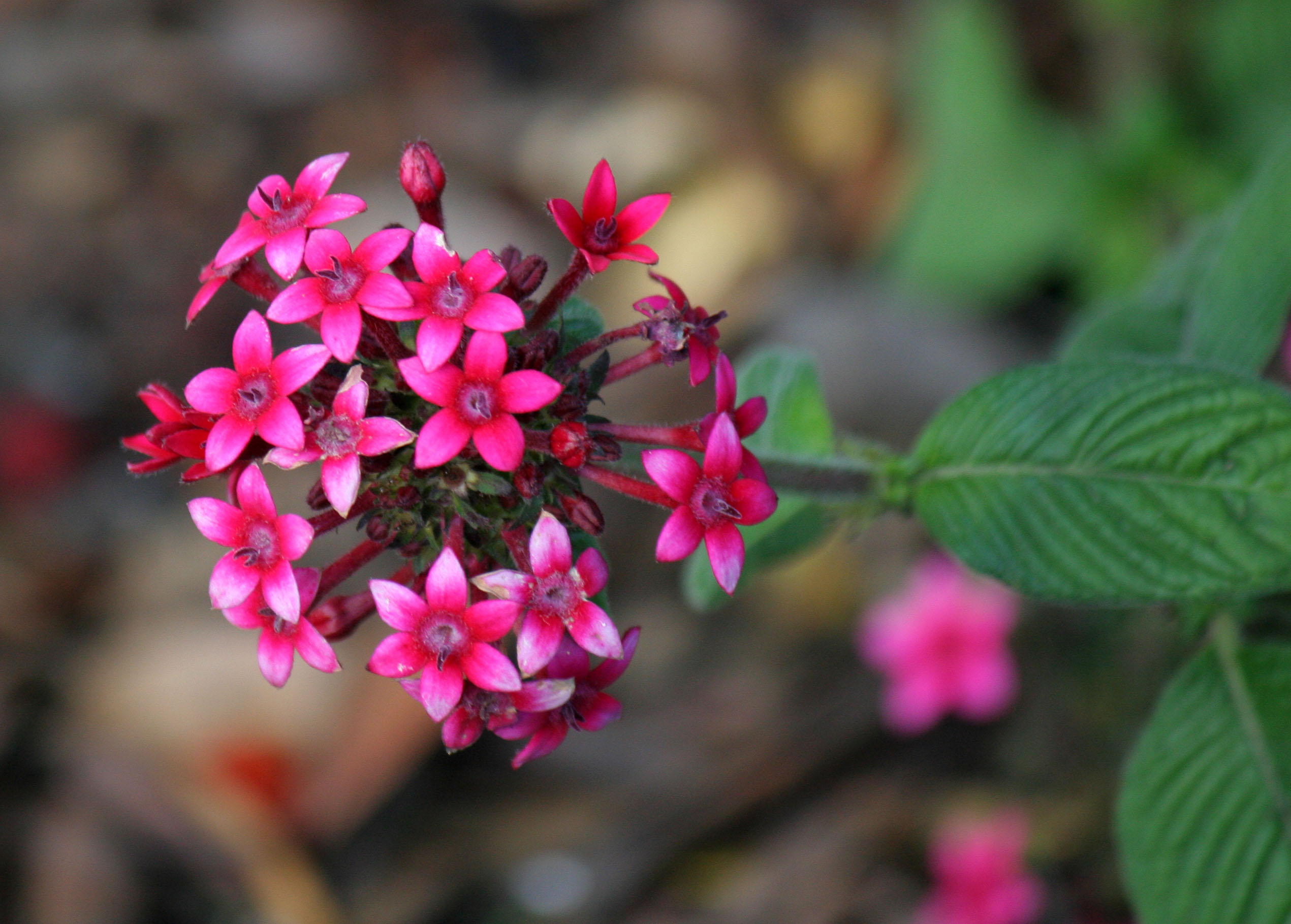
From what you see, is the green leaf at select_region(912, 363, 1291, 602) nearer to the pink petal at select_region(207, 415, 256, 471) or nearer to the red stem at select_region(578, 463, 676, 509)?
the red stem at select_region(578, 463, 676, 509)

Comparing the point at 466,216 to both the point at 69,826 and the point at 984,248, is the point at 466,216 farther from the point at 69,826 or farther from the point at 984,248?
the point at 69,826

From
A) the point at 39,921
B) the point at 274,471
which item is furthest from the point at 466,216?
the point at 39,921

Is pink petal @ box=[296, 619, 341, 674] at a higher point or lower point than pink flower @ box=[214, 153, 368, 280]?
lower

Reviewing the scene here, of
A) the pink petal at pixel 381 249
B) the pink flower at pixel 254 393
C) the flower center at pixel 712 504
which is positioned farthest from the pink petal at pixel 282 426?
the flower center at pixel 712 504

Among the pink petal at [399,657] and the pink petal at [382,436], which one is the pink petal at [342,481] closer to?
the pink petal at [382,436]

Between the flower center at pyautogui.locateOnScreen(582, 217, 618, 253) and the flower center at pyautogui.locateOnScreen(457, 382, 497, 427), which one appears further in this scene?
the flower center at pyautogui.locateOnScreen(582, 217, 618, 253)

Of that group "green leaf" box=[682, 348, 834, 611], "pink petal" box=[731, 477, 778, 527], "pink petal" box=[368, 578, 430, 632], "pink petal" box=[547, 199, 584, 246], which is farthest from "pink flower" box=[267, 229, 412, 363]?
"green leaf" box=[682, 348, 834, 611]

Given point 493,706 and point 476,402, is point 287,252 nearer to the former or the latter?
point 476,402

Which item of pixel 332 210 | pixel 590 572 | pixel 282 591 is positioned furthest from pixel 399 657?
pixel 332 210
